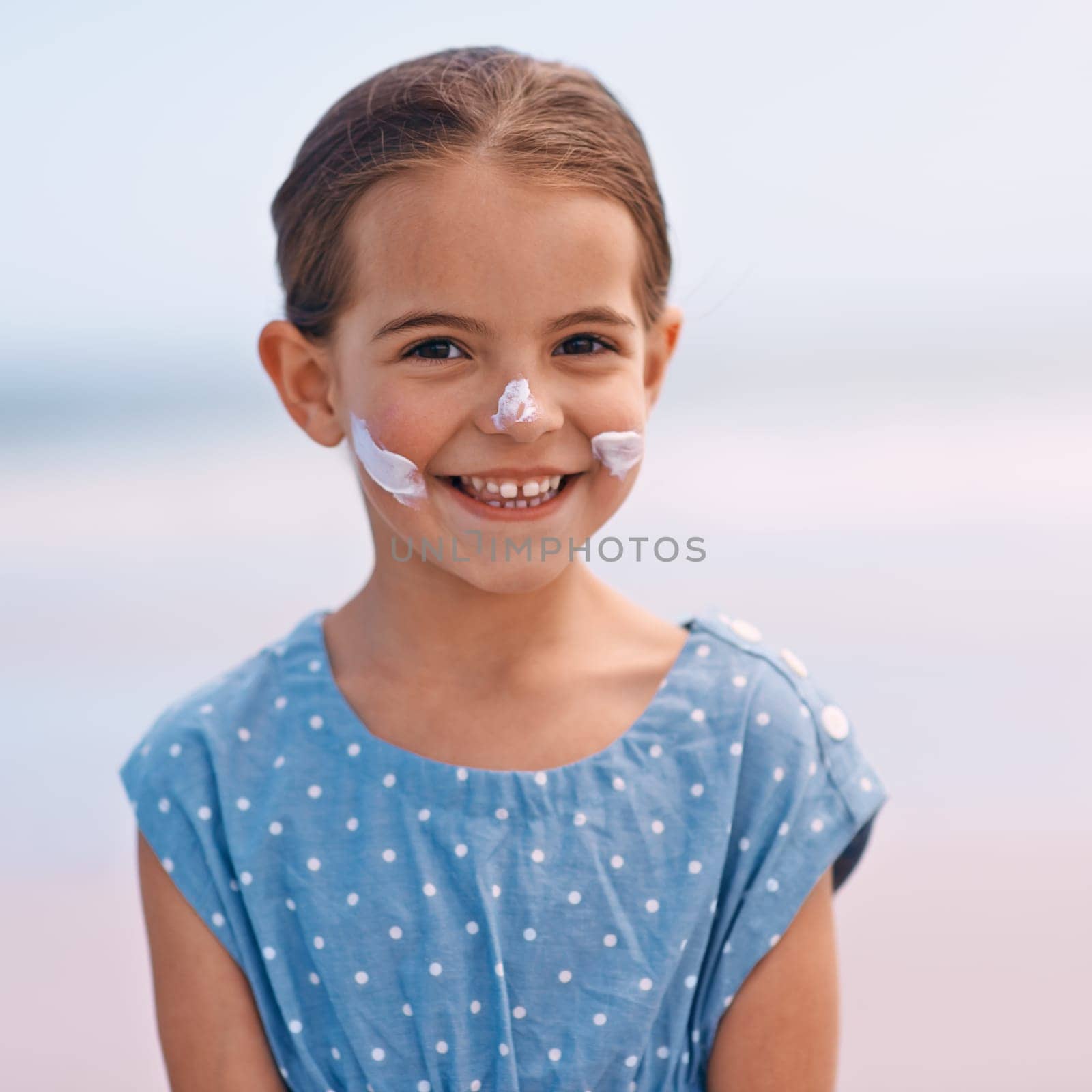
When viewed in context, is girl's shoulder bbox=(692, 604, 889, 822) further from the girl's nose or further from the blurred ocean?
the blurred ocean

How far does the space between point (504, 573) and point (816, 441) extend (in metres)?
4.59

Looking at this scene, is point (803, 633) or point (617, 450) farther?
point (803, 633)

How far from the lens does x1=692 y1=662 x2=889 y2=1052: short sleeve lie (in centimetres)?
154

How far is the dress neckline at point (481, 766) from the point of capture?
1.58m

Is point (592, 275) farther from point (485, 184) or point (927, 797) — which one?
point (927, 797)

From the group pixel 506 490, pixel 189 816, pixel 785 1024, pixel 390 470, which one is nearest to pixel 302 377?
pixel 390 470

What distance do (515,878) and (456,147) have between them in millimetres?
803

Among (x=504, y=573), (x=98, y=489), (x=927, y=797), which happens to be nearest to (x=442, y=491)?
(x=504, y=573)

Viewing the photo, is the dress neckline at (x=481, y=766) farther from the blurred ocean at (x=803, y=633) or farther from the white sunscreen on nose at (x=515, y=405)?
the blurred ocean at (x=803, y=633)

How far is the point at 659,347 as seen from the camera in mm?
1692

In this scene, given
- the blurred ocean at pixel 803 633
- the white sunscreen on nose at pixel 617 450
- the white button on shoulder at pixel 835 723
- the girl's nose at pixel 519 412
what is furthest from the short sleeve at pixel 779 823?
the blurred ocean at pixel 803 633

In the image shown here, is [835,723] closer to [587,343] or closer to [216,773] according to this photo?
[587,343]

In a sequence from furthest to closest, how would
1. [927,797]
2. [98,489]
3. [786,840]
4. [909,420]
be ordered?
[909,420] < [98,489] < [927,797] < [786,840]

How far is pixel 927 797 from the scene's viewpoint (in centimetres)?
291
